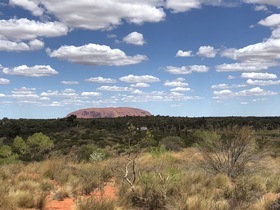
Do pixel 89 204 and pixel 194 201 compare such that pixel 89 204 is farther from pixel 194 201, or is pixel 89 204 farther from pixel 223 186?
pixel 223 186

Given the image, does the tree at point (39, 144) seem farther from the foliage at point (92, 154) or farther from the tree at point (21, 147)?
the foliage at point (92, 154)

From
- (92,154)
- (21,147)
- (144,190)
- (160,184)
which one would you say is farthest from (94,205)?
(21,147)

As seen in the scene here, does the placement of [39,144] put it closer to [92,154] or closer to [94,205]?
[92,154]

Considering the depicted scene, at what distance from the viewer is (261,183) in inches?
534

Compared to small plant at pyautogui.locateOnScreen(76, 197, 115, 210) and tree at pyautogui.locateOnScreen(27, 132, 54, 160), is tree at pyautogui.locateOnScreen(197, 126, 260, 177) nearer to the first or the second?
small plant at pyautogui.locateOnScreen(76, 197, 115, 210)

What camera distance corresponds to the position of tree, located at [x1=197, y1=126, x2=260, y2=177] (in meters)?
16.6

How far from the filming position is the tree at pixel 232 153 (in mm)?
16562

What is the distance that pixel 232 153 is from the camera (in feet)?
55.3

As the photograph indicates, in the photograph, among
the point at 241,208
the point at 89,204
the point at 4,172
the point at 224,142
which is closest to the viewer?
the point at 89,204

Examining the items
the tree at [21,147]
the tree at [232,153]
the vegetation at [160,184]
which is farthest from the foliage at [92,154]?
the tree at [21,147]

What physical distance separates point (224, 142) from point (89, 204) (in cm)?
1081

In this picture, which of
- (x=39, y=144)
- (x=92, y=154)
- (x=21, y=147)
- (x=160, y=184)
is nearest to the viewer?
(x=160, y=184)

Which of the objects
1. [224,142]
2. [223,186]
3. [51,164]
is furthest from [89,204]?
[224,142]

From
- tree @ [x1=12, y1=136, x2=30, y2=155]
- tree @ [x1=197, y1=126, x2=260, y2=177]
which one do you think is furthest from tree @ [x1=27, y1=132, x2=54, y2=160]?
tree @ [x1=197, y1=126, x2=260, y2=177]
